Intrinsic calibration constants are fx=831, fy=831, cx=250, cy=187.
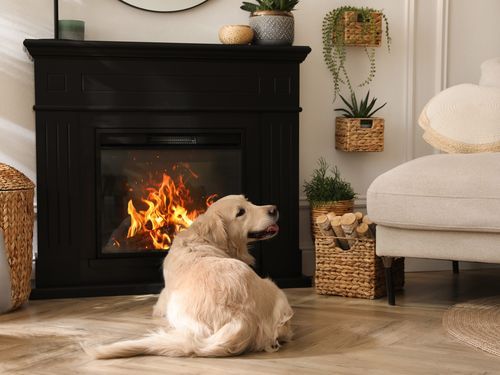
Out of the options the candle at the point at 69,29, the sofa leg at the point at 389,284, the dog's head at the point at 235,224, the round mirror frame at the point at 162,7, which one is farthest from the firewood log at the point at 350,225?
the candle at the point at 69,29

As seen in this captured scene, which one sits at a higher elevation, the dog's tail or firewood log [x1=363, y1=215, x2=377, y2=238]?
firewood log [x1=363, y1=215, x2=377, y2=238]

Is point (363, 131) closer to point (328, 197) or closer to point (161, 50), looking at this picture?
point (328, 197)

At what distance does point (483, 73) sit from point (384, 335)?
157 cm

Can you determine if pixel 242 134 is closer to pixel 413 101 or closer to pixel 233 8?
pixel 233 8

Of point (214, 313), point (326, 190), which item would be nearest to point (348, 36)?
point (326, 190)

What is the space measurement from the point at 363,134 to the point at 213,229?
1260 millimetres

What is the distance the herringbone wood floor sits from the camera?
2416 millimetres

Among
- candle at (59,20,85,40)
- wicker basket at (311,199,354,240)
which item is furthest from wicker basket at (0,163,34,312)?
wicker basket at (311,199,354,240)

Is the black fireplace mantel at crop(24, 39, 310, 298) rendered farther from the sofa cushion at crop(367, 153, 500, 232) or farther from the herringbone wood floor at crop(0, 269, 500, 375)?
the sofa cushion at crop(367, 153, 500, 232)

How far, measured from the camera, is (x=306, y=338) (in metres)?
2.78

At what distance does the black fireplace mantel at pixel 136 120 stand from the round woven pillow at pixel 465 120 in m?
0.61

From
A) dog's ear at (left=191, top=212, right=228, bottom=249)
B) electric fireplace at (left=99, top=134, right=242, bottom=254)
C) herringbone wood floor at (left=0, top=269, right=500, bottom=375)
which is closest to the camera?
herringbone wood floor at (left=0, top=269, right=500, bottom=375)

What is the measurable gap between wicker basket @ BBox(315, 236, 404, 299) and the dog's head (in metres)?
0.51

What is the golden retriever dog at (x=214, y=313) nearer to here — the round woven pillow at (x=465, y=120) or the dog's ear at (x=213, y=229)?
the dog's ear at (x=213, y=229)
